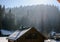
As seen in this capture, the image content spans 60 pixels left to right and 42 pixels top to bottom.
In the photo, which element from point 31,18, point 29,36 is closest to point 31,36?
point 29,36

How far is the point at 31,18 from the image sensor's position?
21344mm

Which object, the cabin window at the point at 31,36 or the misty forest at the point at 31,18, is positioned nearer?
the cabin window at the point at 31,36

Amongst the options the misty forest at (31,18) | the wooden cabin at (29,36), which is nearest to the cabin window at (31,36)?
the wooden cabin at (29,36)

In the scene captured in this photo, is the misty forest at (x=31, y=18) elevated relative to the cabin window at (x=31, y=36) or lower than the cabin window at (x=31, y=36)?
elevated

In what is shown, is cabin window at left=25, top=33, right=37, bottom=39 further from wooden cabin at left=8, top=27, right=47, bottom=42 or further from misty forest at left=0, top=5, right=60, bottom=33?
misty forest at left=0, top=5, right=60, bottom=33

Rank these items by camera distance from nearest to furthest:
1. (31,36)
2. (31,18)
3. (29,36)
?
(29,36)
(31,36)
(31,18)

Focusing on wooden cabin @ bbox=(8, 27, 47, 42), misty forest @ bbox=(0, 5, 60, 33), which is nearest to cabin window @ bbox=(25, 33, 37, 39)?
wooden cabin @ bbox=(8, 27, 47, 42)

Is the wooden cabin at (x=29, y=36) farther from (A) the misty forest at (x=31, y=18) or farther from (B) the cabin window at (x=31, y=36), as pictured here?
(A) the misty forest at (x=31, y=18)

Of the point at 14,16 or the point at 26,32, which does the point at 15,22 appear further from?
the point at 26,32

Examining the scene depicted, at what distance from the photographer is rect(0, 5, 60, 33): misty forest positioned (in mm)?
19256

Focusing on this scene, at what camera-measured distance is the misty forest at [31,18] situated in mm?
19256

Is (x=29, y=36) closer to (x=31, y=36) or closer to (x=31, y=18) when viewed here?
(x=31, y=36)

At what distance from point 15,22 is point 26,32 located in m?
12.2

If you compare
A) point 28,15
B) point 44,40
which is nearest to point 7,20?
point 28,15
